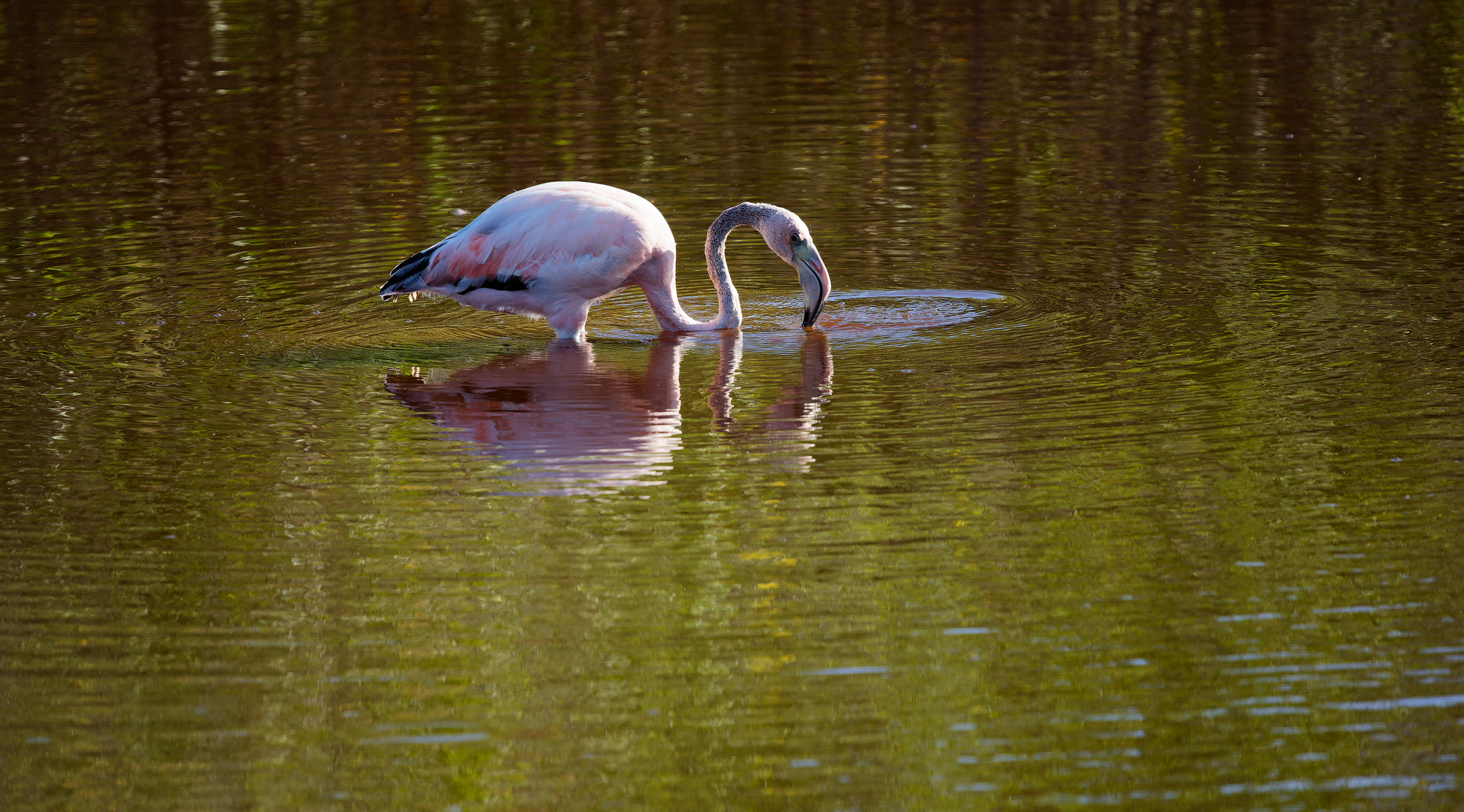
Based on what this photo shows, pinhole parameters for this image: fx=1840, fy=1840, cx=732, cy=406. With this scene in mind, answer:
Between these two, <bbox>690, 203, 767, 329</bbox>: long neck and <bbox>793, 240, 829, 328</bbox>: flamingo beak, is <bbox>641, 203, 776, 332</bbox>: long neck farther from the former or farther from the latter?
<bbox>793, 240, 829, 328</bbox>: flamingo beak

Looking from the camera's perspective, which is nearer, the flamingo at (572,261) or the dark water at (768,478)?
the dark water at (768,478)

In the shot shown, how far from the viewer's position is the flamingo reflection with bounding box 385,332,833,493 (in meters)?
7.51

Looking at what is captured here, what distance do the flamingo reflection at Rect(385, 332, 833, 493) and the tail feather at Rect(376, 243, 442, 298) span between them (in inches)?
26.4

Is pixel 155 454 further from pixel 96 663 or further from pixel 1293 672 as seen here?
pixel 1293 672

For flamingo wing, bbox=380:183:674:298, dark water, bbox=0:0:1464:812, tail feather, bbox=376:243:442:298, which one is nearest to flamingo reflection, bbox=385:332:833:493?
dark water, bbox=0:0:1464:812

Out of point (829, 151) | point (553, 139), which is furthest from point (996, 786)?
point (553, 139)

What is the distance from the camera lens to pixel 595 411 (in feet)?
27.6

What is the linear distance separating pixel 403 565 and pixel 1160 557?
2595 millimetres

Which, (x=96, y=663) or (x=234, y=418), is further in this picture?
(x=234, y=418)

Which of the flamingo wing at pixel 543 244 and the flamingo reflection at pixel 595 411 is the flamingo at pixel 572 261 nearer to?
the flamingo wing at pixel 543 244

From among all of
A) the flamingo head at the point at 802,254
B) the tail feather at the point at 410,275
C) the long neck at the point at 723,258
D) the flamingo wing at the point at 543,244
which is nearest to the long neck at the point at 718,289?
the long neck at the point at 723,258

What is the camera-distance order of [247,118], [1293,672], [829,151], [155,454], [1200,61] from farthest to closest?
[1200,61] → [247,118] → [829,151] → [155,454] → [1293,672]

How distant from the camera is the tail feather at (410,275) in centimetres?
977

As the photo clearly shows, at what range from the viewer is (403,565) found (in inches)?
251
